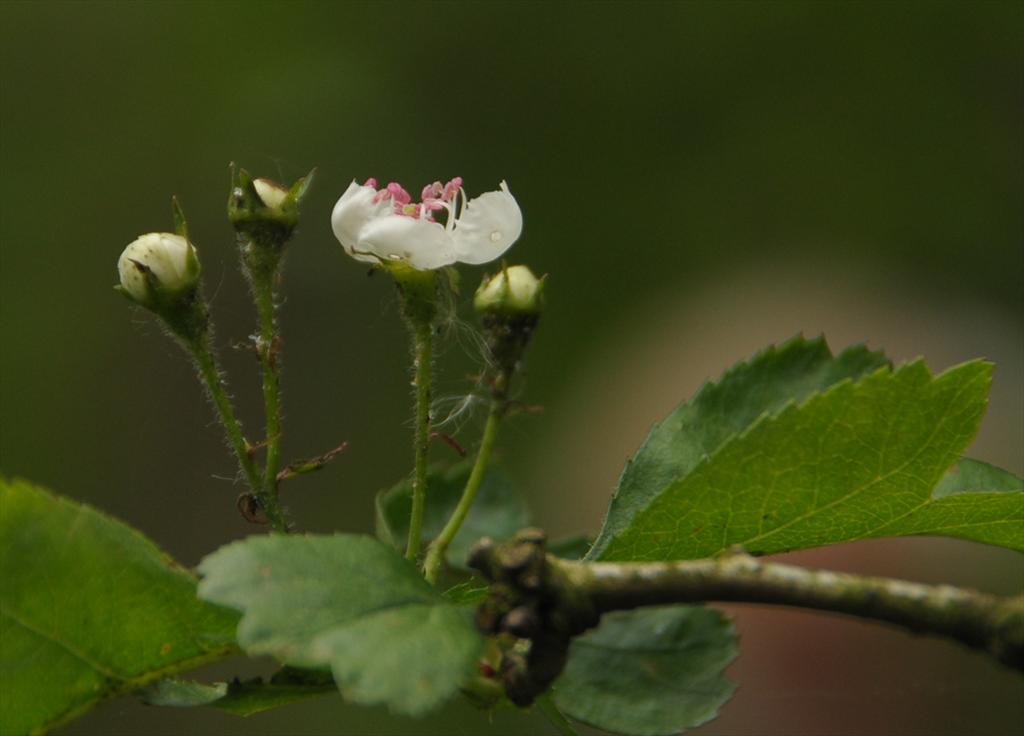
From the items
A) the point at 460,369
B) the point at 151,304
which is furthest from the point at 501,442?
the point at 151,304

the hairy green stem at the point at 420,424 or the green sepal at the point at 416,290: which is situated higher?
the green sepal at the point at 416,290

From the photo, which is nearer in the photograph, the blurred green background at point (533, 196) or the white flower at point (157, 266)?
the white flower at point (157, 266)

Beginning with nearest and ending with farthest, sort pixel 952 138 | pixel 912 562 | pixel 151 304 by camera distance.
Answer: pixel 151 304
pixel 912 562
pixel 952 138

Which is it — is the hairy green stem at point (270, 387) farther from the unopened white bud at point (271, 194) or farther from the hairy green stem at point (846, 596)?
the hairy green stem at point (846, 596)

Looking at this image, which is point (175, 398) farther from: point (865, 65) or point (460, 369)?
point (865, 65)

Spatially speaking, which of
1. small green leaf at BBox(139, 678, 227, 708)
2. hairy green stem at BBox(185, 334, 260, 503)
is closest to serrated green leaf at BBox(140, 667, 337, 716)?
small green leaf at BBox(139, 678, 227, 708)

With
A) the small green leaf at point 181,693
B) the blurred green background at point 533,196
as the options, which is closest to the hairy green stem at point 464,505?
the small green leaf at point 181,693
